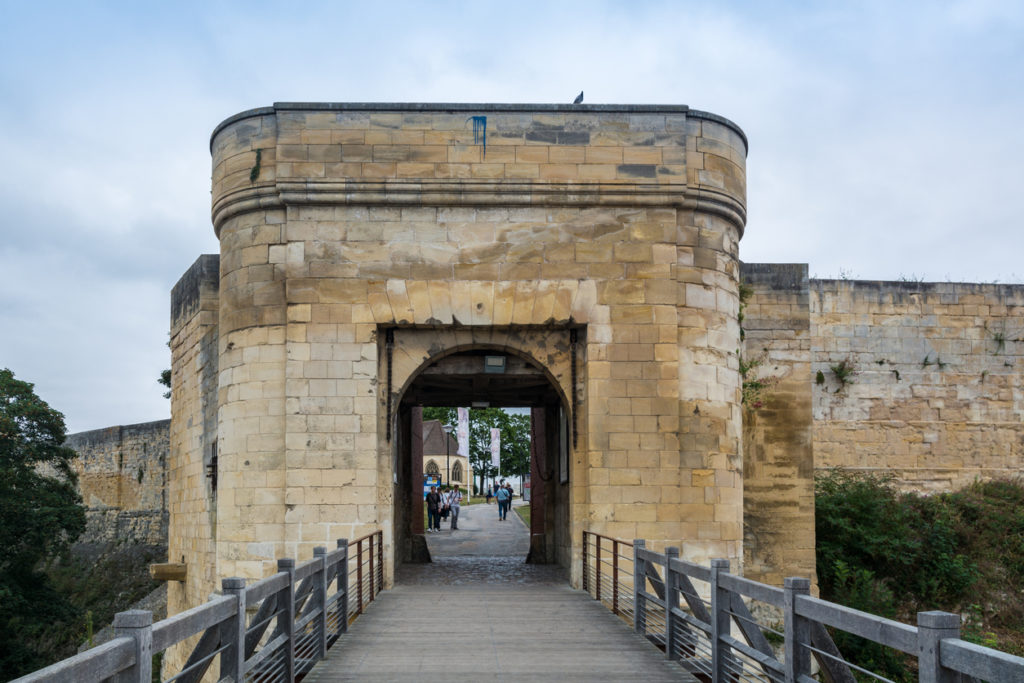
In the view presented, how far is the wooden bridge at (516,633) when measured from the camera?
4.24m

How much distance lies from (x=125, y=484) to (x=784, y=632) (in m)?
30.8

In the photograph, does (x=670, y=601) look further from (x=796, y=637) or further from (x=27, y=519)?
(x=27, y=519)

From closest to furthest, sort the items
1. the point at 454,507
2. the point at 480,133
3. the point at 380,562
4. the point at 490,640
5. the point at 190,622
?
the point at 190,622, the point at 490,640, the point at 380,562, the point at 480,133, the point at 454,507

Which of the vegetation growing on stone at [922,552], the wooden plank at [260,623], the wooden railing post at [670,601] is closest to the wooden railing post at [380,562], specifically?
the wooden railing post at [670,601]

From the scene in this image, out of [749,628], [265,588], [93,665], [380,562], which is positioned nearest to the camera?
[93,665]

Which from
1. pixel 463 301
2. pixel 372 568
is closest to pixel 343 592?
pixel 372 568

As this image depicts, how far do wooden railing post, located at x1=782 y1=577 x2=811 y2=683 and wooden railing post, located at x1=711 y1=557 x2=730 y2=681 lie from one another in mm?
1342

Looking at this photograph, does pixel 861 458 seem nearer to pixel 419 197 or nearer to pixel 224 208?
pixel 419 197

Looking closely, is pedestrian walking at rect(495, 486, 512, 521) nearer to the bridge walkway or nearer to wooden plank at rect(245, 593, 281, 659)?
the bridge walkway

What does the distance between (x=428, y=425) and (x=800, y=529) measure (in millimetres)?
57110

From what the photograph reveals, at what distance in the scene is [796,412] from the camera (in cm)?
1602

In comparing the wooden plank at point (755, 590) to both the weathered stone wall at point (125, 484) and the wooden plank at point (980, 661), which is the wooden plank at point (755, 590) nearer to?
the wooden plank at point (980, 661)

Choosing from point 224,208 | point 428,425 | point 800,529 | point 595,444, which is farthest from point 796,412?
point 428,425

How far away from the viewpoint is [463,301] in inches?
508
